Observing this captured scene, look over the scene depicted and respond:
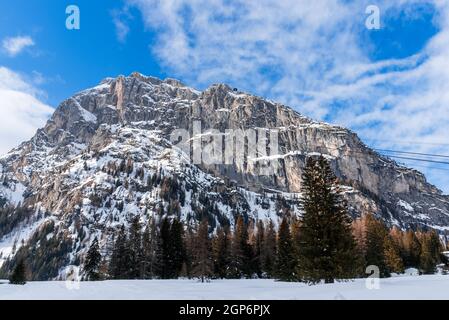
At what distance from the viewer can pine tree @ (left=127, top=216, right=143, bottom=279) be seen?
5980cm

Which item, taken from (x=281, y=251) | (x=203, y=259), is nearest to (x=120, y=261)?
(x=203, y=259)

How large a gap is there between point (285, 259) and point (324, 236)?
24.7 m

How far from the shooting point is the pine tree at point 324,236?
29.1m

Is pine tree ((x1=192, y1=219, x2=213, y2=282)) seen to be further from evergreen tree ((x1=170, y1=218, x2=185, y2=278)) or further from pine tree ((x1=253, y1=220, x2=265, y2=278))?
pine tree ((x1=253, y1=220, x2=265, y2=278))

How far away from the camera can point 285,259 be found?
53250mm

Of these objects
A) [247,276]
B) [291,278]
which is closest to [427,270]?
[247,276]

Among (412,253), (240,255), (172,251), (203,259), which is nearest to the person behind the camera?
(203,259)

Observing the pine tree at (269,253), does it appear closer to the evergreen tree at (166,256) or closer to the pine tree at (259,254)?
the pine tree at (259,254)

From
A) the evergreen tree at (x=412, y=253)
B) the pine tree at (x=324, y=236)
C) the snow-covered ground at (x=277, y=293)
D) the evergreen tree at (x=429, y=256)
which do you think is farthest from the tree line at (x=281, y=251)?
the snow-covered ground at (x=277, y=293)

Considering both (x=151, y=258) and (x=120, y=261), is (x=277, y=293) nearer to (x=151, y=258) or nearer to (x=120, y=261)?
(x=151, y=258)

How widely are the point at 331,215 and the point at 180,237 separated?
40366 mm

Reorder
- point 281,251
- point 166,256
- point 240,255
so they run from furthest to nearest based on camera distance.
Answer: point 240,255 < point 166,256 < point 281,251

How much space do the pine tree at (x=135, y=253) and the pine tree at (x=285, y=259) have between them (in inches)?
921
